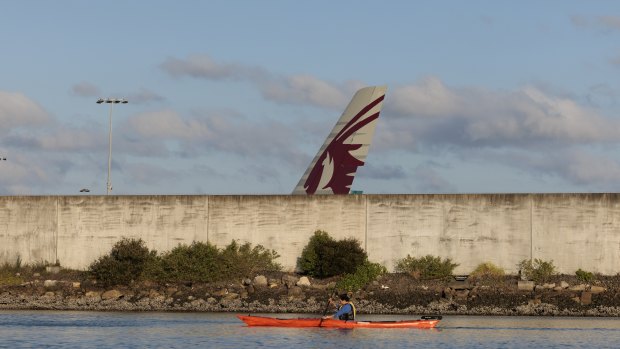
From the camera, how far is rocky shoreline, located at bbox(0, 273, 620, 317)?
65.6 m

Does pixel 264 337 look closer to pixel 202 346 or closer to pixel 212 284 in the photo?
pixel 202 346

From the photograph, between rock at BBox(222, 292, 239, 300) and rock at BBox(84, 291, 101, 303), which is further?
rock at BBox(84, 291, 101, 303)

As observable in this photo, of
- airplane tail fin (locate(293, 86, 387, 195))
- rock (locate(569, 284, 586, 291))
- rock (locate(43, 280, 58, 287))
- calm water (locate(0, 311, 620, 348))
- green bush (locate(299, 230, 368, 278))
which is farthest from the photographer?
rock (locate(43, 280, 58, 287))

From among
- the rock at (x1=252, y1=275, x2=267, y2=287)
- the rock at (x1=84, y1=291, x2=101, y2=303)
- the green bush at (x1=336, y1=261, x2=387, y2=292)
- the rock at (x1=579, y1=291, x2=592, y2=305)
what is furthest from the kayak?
the rock at (x1=84, y1=291, x2=101, y2=303)

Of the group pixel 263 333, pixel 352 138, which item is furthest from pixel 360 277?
pixel 263 333

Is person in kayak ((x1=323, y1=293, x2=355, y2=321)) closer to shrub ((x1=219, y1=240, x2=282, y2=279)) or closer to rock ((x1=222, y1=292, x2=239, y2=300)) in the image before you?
rock ((x1=222, y1=292, x2=239, y2=300))

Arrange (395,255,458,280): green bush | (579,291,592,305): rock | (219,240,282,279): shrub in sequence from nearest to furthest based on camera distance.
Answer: (579,291,592,305): rock
(395,255,458,280): green bush
(219,240,282,279): shrub

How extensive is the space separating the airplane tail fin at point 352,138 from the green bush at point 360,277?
16.8ft

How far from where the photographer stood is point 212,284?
70.8 metres

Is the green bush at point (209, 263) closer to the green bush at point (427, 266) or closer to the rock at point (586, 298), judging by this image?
the green bush at point (427, 266)

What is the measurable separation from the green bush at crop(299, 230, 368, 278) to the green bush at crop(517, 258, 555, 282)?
28.5 ft

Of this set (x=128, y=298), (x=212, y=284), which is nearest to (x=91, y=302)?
(x=128, y=298)

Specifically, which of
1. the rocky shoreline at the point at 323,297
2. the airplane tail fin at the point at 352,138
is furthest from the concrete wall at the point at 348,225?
the rocky shoreline at the point at 323,297

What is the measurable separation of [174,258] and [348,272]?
9.83 meters
